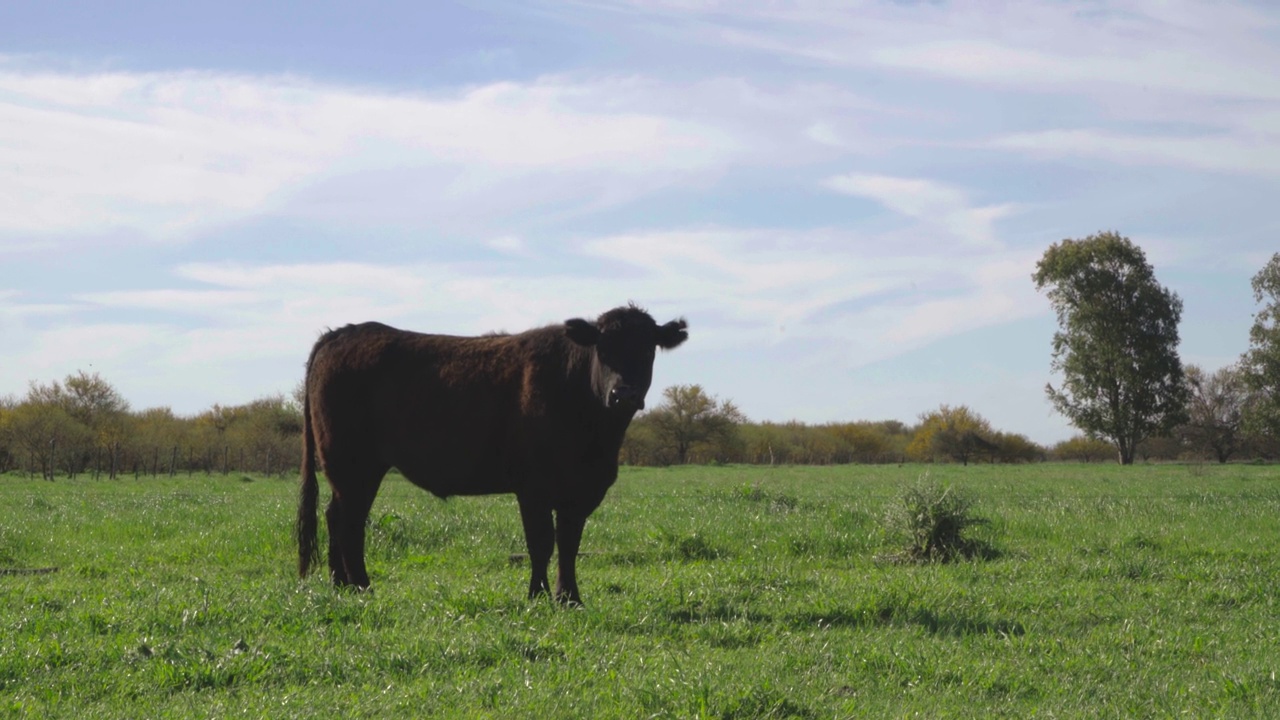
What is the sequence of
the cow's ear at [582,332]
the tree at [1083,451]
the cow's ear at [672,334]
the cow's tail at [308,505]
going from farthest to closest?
the tree at [1083,451] < the cow's tail at [308,505] < the cow's ear at [672,334] < the cow's ear at [582,332]

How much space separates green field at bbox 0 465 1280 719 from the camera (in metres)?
6.29

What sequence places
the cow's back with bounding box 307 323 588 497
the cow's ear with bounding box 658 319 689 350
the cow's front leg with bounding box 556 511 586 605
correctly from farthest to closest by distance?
1. the cow's ear with bounding box 658 319 689 350
2. the cow's back with bounding box 307 323 588 497
3. the cow's front leg with bounding box 556 511 586 605

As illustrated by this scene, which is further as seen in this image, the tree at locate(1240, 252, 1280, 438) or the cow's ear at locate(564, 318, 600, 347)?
the tree at locate(1240, 252, 1280, 438)

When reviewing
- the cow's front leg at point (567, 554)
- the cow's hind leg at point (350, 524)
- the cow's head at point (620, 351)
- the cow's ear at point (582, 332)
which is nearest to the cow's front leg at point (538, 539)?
the cow's front leg at point (567, 554)

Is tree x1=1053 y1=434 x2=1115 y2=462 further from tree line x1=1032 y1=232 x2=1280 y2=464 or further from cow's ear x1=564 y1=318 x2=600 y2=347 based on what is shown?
cow's ear x1=564 y1=318 x2=600 y2=347

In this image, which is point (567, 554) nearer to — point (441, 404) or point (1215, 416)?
point (441, 404)

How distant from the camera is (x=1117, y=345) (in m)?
64.9

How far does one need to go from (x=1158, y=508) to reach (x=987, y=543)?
8.08 m

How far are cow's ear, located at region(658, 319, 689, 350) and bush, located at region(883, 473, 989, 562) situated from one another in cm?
441

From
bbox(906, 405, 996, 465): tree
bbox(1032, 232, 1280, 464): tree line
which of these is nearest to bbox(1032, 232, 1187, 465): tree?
bbox(1032, 232, 1280, 464): tree line

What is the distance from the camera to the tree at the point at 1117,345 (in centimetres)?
6450

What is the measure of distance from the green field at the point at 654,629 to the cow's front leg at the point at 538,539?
30cm

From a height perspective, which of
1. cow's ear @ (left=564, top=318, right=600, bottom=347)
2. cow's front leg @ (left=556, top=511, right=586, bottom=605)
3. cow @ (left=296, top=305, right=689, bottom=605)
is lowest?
cow's front leg @ (left=556, top=511, right=586, bottom=605)

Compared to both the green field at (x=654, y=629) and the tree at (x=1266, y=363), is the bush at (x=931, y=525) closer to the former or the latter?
the green field at (x=654, y=629)
